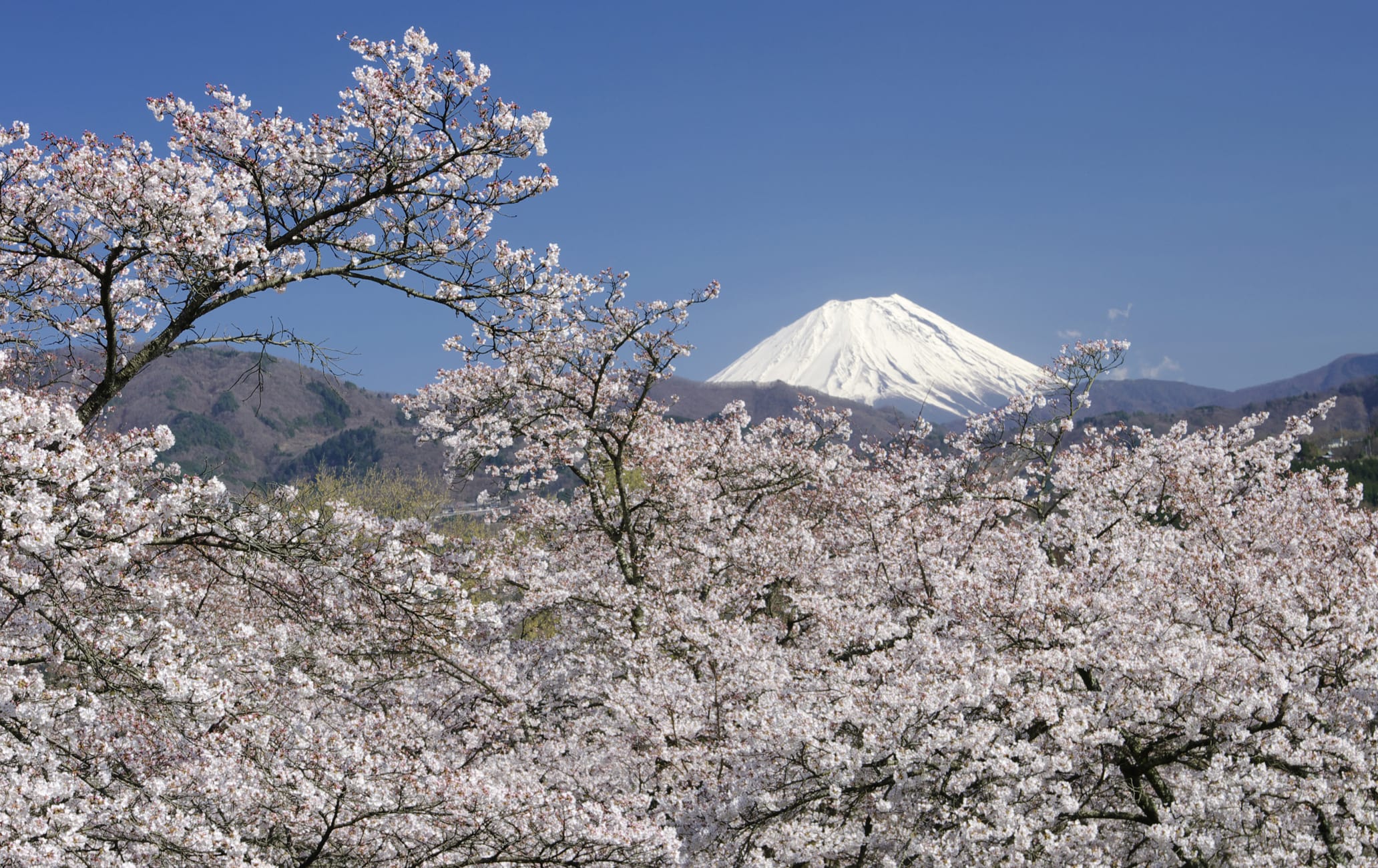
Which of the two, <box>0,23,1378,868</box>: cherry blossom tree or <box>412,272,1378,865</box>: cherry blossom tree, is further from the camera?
<box>412,272,1378,865</box>: cherry blossom tree

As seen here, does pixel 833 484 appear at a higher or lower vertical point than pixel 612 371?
lower

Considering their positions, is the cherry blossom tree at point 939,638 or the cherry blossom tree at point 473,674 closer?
the cherry blossom tree at point 473,674

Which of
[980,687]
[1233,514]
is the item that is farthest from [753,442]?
[980,687]

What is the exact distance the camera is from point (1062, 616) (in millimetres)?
9164

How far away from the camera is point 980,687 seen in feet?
24.9

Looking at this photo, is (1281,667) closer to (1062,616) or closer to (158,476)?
(1062,616)

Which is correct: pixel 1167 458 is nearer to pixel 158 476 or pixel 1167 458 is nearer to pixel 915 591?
pixel 915 591

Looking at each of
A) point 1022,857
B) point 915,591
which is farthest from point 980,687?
point 915,591

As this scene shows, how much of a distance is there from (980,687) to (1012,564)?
3006 mm

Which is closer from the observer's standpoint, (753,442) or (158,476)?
(158,476)

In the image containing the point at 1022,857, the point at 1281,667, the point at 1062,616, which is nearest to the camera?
the point at 1022,857

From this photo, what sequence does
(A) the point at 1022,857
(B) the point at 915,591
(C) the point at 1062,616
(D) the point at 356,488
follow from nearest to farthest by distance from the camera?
1. (A) the point at 1022,857
2. (C) the point at 1062,616
3. (B) the point at 915,591
4. (D) the point at 356,488

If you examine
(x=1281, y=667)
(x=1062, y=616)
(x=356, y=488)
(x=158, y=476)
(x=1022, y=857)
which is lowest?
(x=1022, y=857)

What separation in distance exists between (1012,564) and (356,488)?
37.4 m
